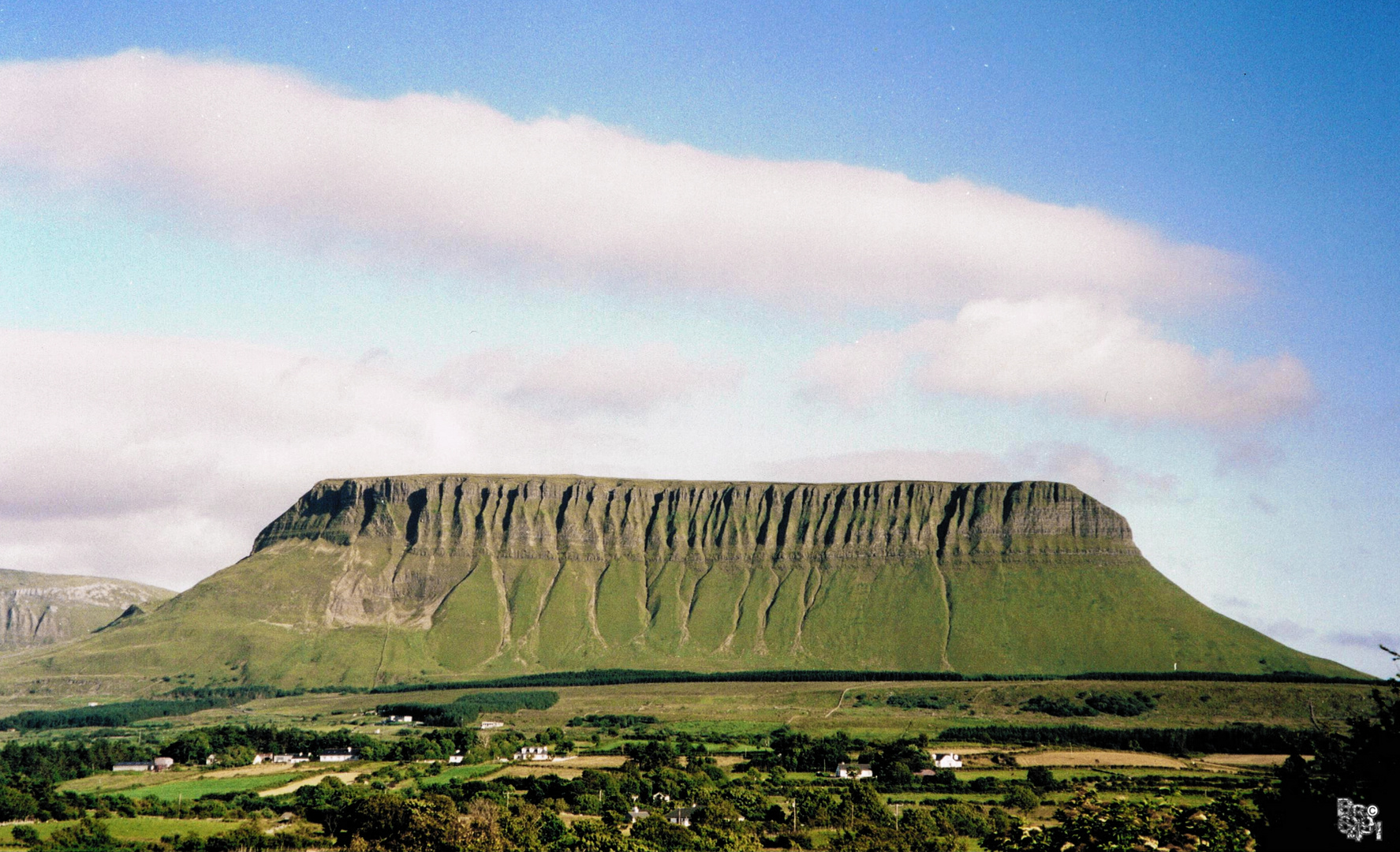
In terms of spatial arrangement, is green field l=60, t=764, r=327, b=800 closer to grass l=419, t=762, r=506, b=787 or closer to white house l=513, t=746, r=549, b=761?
grass l=419, t=762, r=506, b=787

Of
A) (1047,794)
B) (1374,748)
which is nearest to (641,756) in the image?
(1047,794)

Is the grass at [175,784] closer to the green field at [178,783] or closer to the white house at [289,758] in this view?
the green field at [178,783]

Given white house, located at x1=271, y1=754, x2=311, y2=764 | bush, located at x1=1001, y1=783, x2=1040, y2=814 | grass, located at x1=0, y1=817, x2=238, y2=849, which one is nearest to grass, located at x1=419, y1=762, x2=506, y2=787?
white house, located at x1=271, y1=754, x2=311, y2=764

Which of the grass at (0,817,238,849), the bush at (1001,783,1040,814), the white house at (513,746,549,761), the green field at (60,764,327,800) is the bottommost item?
the green field at (60,764,327,800)

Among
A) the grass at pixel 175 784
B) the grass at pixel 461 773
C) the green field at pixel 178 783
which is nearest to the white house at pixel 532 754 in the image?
the grass at pixel 461 773

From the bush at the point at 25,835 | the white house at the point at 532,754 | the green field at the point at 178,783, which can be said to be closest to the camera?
the bush at the point at 25,835

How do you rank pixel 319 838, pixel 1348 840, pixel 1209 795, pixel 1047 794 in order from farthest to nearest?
pixel 1047 794 → pixel 1209 795 → pixel 319 838 → pixel 1348 840

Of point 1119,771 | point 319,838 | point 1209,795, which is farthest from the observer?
point 1119,771

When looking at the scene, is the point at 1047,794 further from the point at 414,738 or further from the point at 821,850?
the point at 414,738
